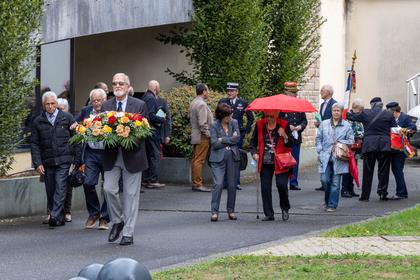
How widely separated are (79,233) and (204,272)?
392 centimetres

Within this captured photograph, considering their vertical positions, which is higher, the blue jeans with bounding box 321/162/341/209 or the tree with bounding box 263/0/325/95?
the tree with bounding box 263/0/325/95

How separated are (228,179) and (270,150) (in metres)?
0.80

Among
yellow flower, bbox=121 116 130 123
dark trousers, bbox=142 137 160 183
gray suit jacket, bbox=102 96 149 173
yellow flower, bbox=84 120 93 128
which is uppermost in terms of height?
yellow flower, bbox=121 116 130 123

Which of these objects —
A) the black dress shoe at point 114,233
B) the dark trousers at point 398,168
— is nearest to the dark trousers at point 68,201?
the black dress shoe at point 114,233

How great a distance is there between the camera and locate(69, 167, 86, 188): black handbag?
1378 centimetres

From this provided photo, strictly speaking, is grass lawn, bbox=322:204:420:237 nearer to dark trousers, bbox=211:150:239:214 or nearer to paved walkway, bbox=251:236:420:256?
paved walkway, bbox=251:236:420:256

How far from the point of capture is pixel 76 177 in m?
13.8

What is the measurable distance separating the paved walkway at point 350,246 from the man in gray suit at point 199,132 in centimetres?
641

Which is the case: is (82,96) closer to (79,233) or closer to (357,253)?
(79,233)

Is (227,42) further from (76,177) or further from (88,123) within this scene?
(88,123)

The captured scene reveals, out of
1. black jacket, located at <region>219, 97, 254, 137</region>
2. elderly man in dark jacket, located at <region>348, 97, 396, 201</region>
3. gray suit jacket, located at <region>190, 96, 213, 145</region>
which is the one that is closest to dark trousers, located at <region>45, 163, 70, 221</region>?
gray suit jacket, located at <region>190, 96, 213, 145</region>

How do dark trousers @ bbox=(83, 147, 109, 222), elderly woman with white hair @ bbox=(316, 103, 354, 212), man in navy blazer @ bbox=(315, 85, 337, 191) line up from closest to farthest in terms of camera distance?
dark trousers @ bbox=(83, 147, 109, 222) < elderly woman with white hair @ bbox=(316, 103, 354, 212) < man in navy blazer @ bbox=(315, 85, 337, 191)

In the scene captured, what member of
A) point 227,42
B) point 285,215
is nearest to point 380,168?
point 285,215

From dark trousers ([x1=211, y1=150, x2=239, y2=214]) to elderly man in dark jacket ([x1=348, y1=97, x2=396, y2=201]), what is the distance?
321cm
